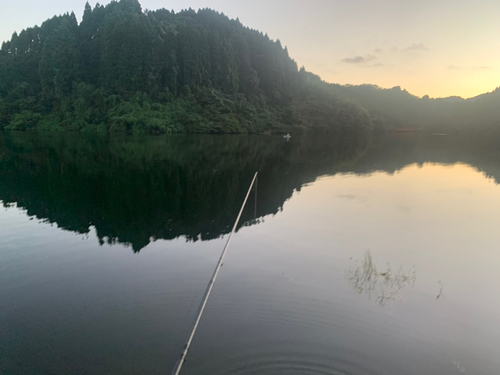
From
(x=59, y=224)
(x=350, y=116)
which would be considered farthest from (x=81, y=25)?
(x=59, y=224)

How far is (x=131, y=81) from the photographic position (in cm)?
7519

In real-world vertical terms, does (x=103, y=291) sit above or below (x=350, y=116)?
below

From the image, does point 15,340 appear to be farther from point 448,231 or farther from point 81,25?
point 81,25

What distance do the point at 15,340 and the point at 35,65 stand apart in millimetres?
101273

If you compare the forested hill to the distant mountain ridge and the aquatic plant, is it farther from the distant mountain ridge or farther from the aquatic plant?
the aquatic plant

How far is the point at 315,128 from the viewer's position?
100m

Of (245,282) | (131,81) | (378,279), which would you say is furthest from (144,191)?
(131,81)

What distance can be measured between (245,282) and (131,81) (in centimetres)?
7798

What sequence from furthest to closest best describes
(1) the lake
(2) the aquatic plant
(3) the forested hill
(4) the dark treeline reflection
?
(3) the forested hill < (4) the dark treeline reflection < (2) the aquatic plant < (1) the lake

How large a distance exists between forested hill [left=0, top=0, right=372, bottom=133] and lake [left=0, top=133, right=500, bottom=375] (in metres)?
55.9

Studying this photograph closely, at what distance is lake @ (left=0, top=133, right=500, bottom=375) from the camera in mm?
4812

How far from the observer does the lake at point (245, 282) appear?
15.8 feet

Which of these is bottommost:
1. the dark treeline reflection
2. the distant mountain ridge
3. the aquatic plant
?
the aquatic plant

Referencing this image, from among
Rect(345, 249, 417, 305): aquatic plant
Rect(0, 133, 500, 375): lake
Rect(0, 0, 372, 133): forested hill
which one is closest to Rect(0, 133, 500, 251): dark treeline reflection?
Rect(0, 133, 500, 375): lake
